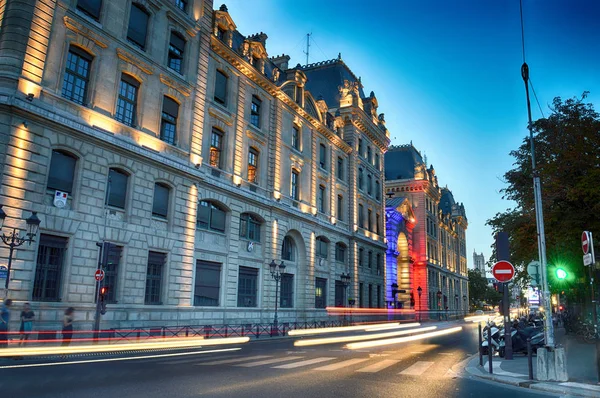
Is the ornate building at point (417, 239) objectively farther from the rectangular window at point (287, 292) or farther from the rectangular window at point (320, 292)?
the rectangular window at point (287, 292)

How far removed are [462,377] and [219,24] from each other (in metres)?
27.0

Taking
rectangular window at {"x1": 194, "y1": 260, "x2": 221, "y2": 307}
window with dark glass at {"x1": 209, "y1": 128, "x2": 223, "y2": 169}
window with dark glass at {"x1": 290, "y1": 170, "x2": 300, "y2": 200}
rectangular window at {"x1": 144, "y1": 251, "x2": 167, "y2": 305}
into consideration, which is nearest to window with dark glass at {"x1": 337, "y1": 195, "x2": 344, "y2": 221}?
window with dark glass at {"x1": 290, "y1": 170, "x2": 300, "y2": 200}

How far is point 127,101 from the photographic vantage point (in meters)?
23.7

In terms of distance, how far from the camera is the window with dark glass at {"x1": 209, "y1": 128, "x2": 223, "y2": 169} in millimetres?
29656

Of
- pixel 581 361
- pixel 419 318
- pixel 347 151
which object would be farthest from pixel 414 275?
pixel 581 361

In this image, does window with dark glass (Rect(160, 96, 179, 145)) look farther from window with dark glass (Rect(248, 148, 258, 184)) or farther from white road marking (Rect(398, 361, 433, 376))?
white road marking (Rect(398, 361, 433, 376))

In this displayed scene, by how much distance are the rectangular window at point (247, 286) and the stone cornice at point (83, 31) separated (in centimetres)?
1577

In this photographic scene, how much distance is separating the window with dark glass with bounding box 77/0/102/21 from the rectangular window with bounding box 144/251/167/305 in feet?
38.6

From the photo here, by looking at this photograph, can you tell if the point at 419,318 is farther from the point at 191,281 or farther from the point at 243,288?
the point at 191,281

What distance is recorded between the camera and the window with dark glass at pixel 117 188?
71.8 ft

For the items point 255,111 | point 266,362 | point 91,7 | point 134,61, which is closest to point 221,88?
point 255,111

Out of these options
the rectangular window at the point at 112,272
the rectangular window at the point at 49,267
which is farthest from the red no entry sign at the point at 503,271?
the rectangular window at the point at 49,267

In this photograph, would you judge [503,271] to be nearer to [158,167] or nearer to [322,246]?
[158,167]

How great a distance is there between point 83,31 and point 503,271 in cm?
2012
